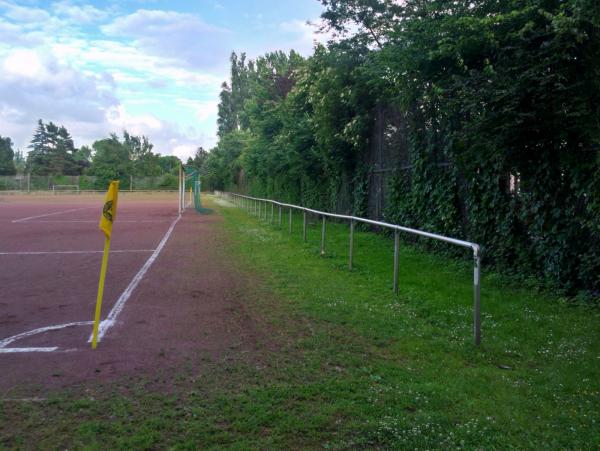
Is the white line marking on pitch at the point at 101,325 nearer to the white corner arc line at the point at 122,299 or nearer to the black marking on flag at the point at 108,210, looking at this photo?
the white corner arc line at the point at 122,299

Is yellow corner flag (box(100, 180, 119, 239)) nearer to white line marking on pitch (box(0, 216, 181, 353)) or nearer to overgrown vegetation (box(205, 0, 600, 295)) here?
white line marking on pitch (box(0, 216, 181, 353))

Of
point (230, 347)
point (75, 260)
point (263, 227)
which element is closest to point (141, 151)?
point (263, 227)

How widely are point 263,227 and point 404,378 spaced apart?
15134 mm

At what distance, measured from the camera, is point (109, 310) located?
23.3 feet

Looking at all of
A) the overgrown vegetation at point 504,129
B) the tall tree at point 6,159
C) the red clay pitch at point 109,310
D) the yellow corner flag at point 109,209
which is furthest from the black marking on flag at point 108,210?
the tall tree at point 6,159

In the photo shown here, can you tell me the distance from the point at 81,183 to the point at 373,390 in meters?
78.2

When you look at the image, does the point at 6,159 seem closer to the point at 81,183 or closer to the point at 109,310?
the point at 81,183

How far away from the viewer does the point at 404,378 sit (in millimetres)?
4656

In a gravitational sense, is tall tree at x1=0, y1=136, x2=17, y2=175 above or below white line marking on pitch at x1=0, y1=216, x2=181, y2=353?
above

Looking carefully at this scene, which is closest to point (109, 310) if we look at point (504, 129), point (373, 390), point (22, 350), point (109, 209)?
point (22, 350)

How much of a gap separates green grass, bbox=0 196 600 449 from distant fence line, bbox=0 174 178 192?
71414 mm

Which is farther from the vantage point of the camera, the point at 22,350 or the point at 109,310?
the point at 109,310

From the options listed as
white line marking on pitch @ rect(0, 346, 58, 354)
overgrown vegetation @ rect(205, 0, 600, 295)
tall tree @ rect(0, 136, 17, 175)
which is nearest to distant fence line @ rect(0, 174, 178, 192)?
tall tree @ rect(0, 136, 17, 175)

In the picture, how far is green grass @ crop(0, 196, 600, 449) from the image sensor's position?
3609 millimetres
